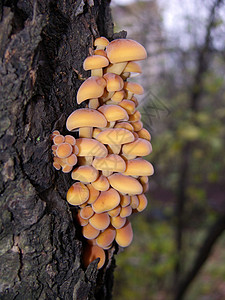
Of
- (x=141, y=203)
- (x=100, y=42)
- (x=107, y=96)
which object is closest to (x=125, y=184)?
(x=141, y=203)

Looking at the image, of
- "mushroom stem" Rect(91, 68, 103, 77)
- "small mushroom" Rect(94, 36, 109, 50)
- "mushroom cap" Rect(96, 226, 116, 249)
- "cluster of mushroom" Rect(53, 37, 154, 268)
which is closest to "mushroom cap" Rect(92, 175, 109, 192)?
"cluster of mushroom" Rect(53, 37, 154, 268)

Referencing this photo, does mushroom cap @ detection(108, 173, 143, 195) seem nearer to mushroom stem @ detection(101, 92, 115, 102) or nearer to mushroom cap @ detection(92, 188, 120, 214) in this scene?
mushroom cap @ detection(92, 188, 120, 214)

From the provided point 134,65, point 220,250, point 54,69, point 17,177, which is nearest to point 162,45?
point 134,65

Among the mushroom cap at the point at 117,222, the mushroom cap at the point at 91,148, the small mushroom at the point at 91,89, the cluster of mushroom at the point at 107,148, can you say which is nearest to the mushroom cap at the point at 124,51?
the cluster of mushroom at the point at 107,148

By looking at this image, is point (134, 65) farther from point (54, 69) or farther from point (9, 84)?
point (9, 84)

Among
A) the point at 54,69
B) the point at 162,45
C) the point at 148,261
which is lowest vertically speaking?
the point at 148,261

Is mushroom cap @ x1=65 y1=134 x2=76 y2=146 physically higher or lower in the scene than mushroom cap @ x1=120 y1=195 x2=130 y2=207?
higher
